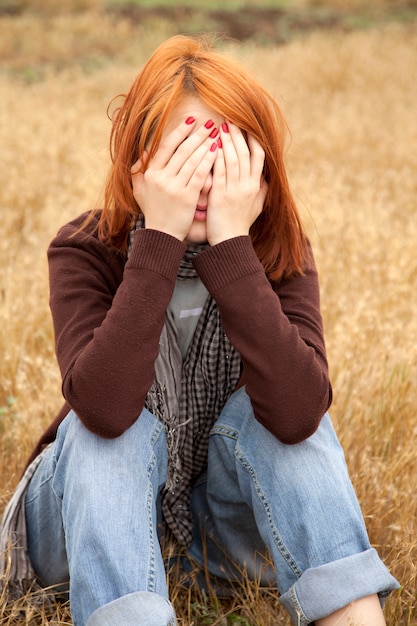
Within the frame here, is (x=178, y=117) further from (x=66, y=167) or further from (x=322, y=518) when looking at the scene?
(x=66, y=167)

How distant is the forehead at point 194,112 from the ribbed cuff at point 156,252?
29 centimetres

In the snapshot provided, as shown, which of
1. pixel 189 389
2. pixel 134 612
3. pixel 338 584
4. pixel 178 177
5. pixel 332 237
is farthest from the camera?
pixel 332 237

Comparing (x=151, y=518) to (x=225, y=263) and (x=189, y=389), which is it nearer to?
(x=189, y=389)

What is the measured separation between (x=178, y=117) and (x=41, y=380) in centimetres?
137

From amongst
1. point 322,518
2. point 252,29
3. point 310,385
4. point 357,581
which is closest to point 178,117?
point 310,385

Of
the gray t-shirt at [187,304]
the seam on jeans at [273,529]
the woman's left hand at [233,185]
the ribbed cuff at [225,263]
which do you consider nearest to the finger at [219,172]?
the woman's left hand at [233,185]

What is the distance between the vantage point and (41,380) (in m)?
2.87

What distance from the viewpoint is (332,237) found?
4352 mm

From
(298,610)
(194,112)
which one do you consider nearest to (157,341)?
(194,112)

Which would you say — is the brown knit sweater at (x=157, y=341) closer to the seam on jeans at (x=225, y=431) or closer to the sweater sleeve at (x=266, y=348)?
the sweater sleeve at (x=266, y=348)

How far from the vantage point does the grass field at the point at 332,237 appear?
223cm

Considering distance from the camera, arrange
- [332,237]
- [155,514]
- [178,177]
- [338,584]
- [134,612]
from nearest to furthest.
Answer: [134,612]
[338,584]
[155,514]
[178,177]
[332,237]

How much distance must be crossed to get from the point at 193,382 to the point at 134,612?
654 millimetres

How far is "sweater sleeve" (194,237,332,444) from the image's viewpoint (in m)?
1.71
